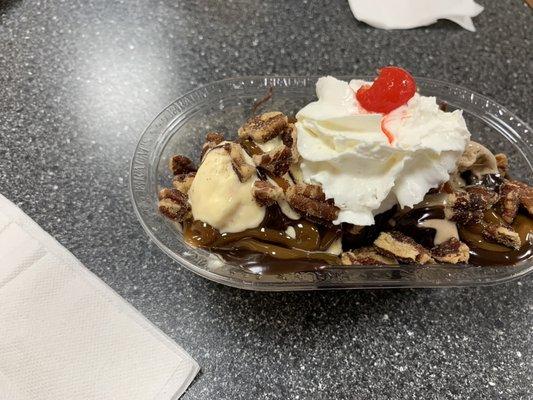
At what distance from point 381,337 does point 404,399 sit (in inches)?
5.2

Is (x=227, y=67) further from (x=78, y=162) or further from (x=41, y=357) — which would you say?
(x=41, y=357)

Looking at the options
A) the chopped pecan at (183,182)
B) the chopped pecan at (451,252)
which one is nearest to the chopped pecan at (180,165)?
the chopped pecan at (183,182)

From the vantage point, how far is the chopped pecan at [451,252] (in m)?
1.05

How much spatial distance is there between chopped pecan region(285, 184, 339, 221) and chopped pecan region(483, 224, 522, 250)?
13.1 inches

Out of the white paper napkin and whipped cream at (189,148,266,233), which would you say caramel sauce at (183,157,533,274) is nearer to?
whipped cream at (189,148,266,233)

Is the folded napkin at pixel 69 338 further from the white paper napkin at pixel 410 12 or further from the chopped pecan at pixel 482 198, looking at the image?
the white paper napkin at pixel 410 12

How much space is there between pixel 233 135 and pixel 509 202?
2.08 feet

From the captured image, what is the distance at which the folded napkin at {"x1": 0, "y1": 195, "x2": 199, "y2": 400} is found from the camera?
1.03 meters

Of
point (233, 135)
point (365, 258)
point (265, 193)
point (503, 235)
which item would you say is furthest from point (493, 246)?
point (233, 135)

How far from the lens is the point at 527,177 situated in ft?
4.27

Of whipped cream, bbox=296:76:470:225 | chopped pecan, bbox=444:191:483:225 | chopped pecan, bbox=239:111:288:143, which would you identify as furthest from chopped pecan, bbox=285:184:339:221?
chopped pecan, bbox=444:191:483:225

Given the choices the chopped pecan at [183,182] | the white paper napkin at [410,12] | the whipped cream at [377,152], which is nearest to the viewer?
the whipped cream at [377,152]

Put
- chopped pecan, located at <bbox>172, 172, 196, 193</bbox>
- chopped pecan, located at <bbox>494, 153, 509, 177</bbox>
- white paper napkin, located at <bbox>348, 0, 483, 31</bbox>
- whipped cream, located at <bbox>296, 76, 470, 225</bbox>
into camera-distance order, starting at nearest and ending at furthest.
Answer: whipped cream, located at <bbox>296, 76, 470, 225</bbox> → chopped pecan, located at <bbox>172, 172, 196, 193</bbox> → chopped pecan, located at <bbox>494, 153, 509, 177</bbox> → white paper napkin, located at <bbox>348, 0, 483, 31</bbox>

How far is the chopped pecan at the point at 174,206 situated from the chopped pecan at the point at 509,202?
26.1 inches
